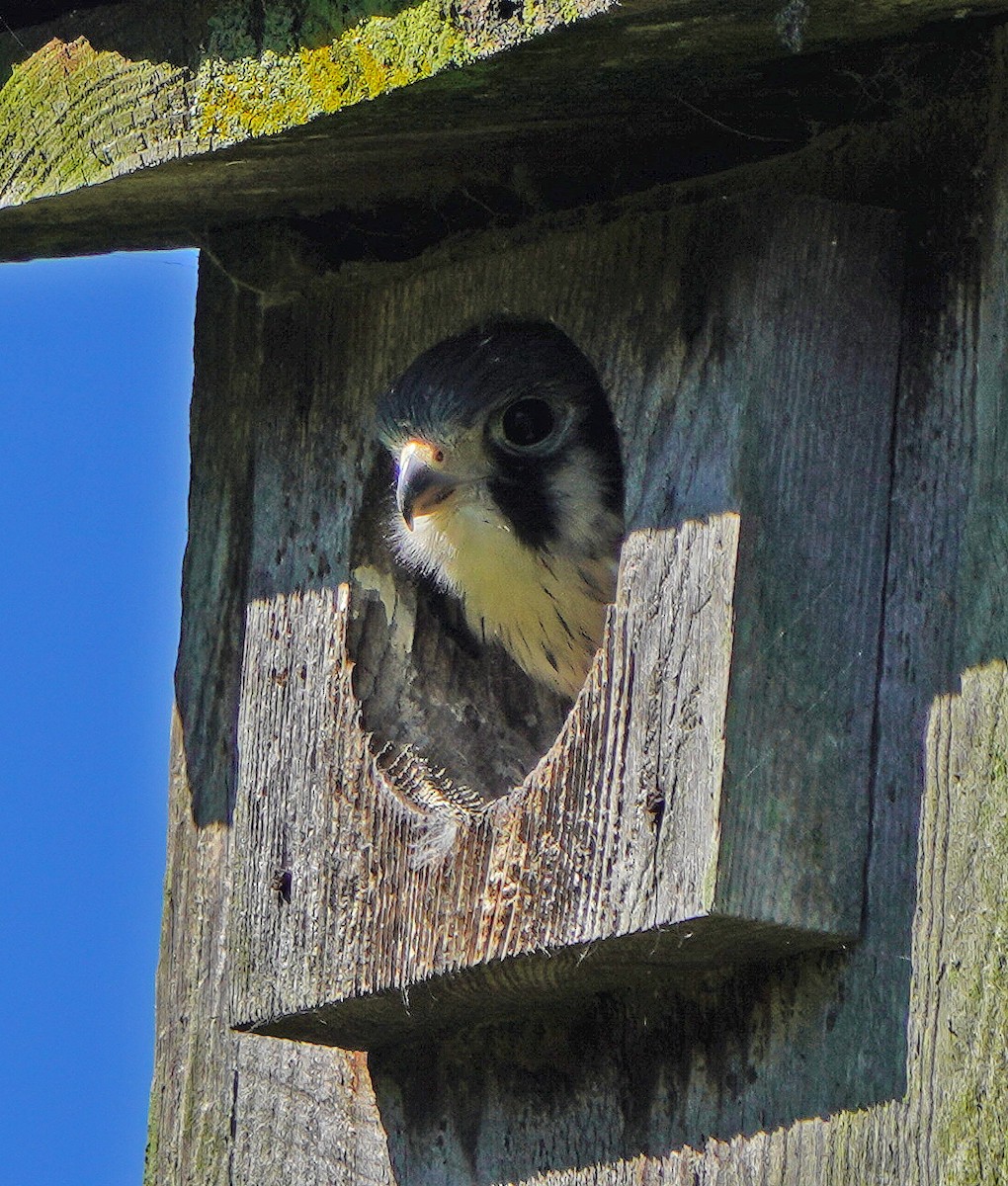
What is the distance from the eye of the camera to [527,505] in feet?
12.2

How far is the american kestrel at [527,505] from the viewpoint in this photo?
3469 mm

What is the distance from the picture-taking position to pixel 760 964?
8.87 ft

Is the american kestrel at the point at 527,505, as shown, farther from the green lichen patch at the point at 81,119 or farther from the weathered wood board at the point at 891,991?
the green lichen patch at the point at 81,119

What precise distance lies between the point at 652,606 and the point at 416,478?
75 cm

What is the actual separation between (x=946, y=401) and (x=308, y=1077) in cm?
142

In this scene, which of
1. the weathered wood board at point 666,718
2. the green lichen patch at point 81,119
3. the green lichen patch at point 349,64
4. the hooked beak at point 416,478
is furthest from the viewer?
the hooked beak at point 416,478

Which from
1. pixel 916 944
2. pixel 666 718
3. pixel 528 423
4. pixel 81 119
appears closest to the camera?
pixel 916 944

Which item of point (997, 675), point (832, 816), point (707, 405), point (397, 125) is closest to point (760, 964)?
point (832, 816)

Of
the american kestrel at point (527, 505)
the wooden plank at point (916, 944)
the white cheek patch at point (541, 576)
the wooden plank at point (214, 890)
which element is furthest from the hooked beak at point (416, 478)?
the wooden plank at point (916, 944)

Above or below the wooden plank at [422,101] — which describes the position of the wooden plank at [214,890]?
below

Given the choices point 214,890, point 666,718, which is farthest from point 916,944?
point 214,890

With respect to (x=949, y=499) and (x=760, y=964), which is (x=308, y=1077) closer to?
(x=760, y=964)

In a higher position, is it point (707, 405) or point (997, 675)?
point (707, 405)

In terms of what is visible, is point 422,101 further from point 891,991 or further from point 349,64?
point 891,991
